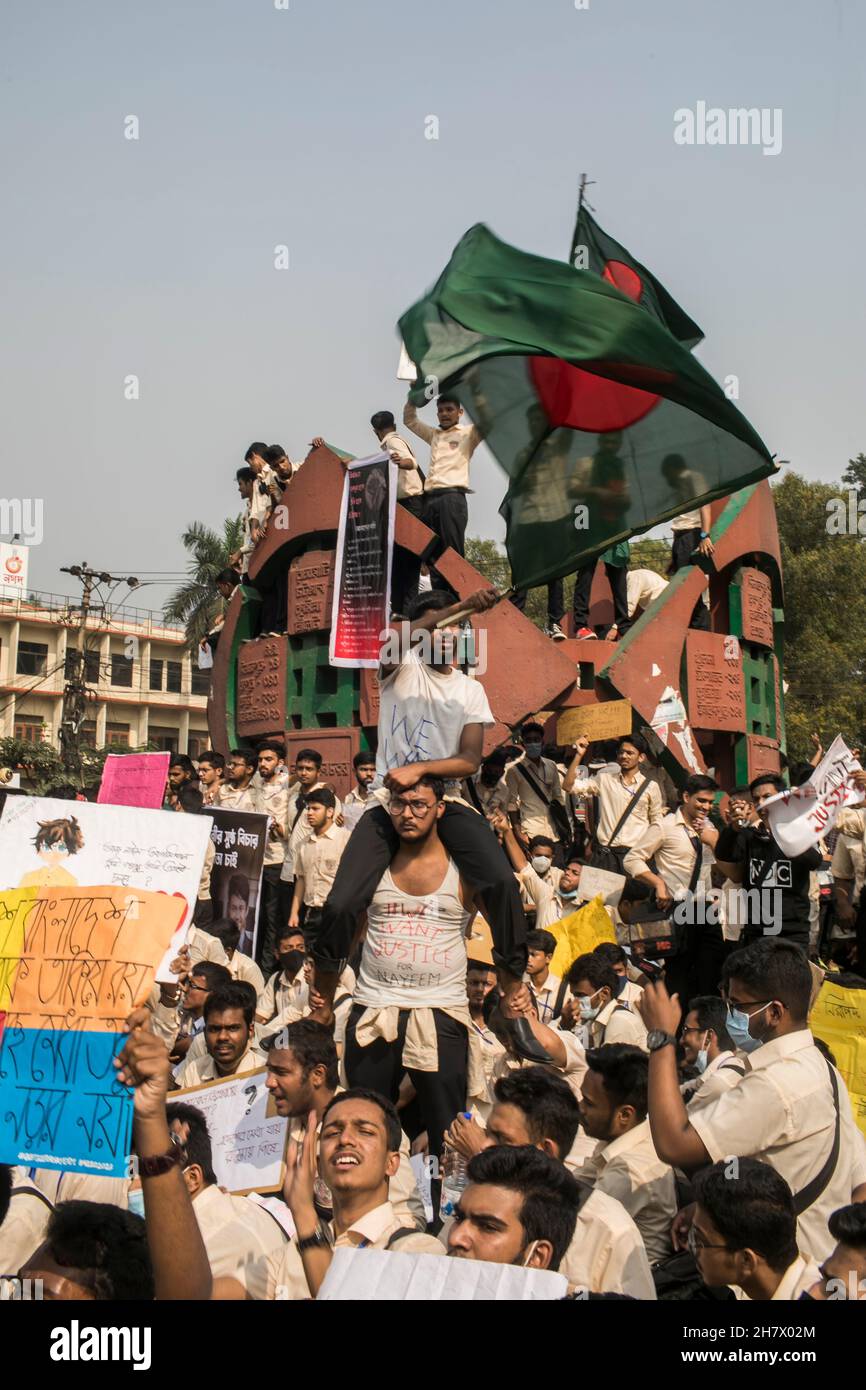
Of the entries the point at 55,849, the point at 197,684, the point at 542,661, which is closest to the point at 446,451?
the point at 542,661

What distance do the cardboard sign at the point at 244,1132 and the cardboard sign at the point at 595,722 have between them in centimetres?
644

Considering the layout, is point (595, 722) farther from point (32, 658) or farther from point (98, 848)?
point (32, 658)

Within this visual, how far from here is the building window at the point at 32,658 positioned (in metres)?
57.6

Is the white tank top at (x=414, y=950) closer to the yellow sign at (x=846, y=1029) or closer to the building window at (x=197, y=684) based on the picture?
the yellow sign at (x=846, y=1029)

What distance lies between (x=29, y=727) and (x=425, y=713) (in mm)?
55389

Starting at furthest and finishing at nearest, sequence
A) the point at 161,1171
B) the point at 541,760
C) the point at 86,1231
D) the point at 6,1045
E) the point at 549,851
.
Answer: the point at 541,760, the point at 549,851, the point at 6,1045, the point at 86,1231, the point at 161,1171

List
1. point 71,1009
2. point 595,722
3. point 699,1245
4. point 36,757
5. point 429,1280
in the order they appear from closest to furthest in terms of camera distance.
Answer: point 429,1280 → point 699,1245 → point 71,1009 → point 595,722 → point 36,757

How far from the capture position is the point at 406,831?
17.0 ft

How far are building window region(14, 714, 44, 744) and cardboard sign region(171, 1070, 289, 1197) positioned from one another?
53376 millimetres

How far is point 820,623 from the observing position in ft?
104

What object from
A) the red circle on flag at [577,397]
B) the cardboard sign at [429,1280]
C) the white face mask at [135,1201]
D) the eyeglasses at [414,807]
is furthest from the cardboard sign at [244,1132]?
the red circle on flag at [577,397]

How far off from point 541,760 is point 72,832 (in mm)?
6549
